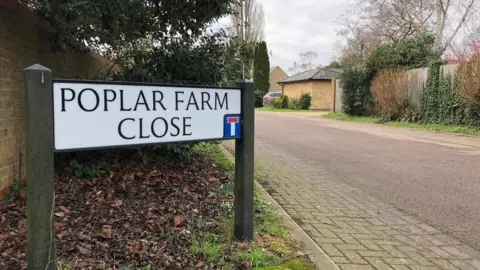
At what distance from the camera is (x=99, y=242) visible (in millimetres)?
2762

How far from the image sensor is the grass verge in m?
2.70

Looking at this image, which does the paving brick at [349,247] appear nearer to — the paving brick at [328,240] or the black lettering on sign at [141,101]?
the paving brick at [328,240]

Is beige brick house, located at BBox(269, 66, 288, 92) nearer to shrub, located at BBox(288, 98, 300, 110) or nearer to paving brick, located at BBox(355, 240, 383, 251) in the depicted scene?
shrub, located at BBox(288, 98, 300, 110)

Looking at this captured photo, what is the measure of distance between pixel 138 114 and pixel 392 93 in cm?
1602

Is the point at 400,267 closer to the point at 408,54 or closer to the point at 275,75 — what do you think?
the point at 408,54

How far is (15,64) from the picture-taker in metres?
3.81

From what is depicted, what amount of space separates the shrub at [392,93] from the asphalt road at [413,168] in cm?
435

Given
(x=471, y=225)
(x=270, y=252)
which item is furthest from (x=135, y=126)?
(x=471, y=225)

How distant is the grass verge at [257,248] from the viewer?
2699 mm

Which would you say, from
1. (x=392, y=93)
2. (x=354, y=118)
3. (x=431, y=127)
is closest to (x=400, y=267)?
(x=431, y=127)

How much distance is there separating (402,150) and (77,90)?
8.47 metres

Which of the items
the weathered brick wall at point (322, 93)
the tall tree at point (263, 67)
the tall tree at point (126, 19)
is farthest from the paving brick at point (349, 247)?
the tall tree at point (263, 67)

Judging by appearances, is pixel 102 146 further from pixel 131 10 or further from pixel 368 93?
pixel 368 93

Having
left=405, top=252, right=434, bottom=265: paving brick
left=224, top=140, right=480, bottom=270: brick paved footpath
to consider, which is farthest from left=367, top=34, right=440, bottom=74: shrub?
left=405, top=252, right=434, bottom=265: paving brick
